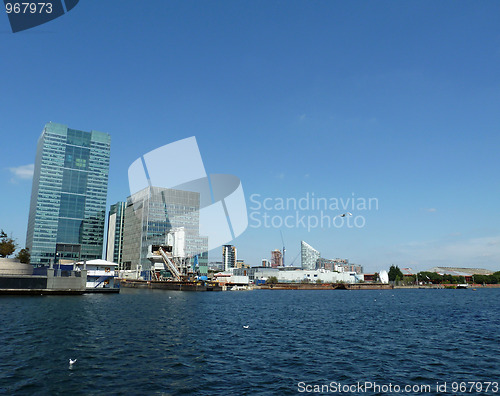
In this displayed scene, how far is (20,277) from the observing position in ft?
304

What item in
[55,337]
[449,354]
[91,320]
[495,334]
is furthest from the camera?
[91,320]

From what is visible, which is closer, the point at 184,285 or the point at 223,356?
the point at 223,356

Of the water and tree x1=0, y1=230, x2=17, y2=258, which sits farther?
tree x1=0, y1=230, x2=17, y2=258

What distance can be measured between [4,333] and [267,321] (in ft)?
107

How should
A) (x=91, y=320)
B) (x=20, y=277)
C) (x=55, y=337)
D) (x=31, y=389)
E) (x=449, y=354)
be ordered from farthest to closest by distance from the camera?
(x=20, y=277) < (x=91, y=320) < (x=55, y=337) < (x=449, y=354) < (x=31, y=389)

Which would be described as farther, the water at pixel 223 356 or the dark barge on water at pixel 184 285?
the dark barge on water at pixel 184 285

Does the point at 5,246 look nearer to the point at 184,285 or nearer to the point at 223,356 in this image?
the point at 184,285

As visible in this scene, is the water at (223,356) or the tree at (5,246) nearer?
the water at (223,356)

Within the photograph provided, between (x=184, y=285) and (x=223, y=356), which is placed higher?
(x=223, y=356)

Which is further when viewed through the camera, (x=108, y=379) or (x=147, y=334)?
(x=147, y=334)

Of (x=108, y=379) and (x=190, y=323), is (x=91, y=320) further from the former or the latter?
(x=108, y=379)

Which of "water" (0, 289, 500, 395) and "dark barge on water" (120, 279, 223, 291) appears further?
"dark barge on water" (120, 279, 223, 291)

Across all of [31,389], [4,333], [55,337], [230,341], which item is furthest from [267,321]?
[31,389]

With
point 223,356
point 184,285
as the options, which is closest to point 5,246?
point 184,285
